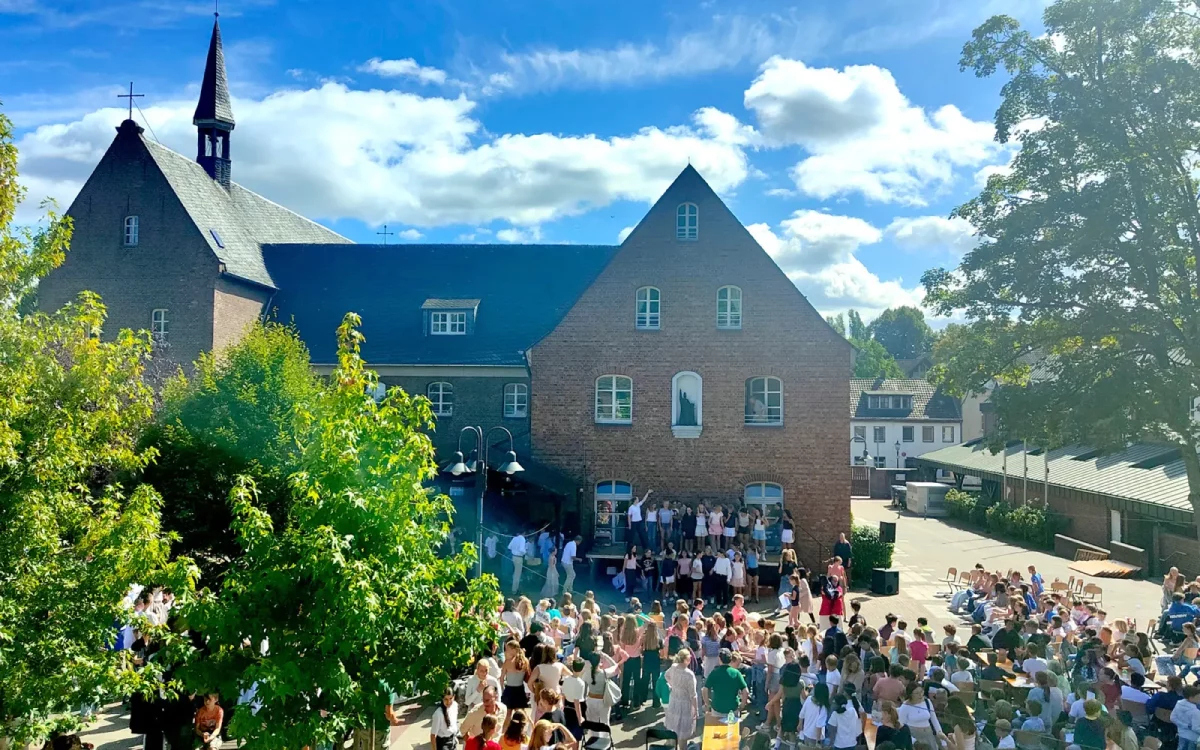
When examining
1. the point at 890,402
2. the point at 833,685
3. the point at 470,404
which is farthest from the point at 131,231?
the point at 890,402

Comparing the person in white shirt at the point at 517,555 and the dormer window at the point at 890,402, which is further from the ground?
the dormer window at the point at 890,402

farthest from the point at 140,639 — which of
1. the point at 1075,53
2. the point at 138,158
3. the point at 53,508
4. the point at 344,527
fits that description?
the point at 138,158

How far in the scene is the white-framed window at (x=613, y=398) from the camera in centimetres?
2747

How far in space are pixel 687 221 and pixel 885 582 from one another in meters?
11.9

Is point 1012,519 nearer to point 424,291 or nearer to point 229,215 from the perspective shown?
point 424,291

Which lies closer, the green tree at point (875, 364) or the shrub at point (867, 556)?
the shrub at point (867, 556)

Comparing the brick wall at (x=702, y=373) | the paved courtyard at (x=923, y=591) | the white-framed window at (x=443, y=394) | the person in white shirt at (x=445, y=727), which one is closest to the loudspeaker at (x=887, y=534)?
the brick wall at (x=702, y=373)

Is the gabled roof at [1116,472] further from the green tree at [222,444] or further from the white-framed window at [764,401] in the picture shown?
the green tree at [222,444]

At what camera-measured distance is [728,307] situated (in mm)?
27359

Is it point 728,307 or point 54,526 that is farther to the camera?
point 728,307

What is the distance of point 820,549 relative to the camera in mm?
26312

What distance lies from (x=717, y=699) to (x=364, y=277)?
92.3 ft

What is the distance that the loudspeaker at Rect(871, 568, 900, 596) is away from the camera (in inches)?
942

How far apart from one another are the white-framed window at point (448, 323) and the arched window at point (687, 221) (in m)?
10.1
